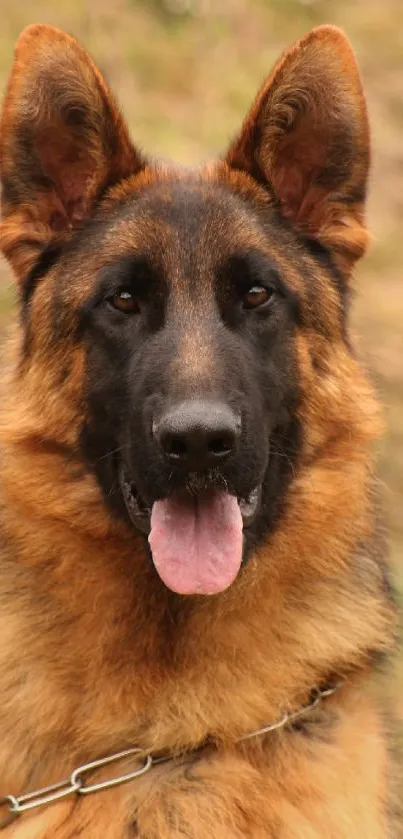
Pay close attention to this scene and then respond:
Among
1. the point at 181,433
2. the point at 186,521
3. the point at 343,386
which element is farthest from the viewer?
the point at 343,386

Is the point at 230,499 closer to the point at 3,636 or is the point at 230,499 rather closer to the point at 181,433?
the point at 181,433

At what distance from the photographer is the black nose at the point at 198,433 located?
304cm

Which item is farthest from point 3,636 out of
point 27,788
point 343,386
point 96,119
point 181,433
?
point 96,119

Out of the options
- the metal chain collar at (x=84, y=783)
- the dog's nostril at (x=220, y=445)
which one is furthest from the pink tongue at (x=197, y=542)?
the metal chain collar at (x=84, y=783)

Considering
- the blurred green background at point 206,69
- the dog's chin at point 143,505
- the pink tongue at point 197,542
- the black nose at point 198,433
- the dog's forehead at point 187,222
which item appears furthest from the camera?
the blurred green background at point 206,69

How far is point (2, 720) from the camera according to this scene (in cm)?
352

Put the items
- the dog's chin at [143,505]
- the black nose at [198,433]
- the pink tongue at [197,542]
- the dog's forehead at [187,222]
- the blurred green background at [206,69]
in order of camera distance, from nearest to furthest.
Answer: the black nose at [198,433]
the pink tongue at [197,542]
the dog's chin at [143,505]
the dog's forehead at [187,222]
the blurred green background at [206,69]

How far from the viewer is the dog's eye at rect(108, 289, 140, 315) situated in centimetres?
352

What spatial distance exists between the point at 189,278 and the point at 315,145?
0.68 m

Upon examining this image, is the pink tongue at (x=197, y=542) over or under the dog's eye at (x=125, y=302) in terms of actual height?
under

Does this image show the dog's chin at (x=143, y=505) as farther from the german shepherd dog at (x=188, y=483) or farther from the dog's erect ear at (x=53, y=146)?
the dog's erect ear at (x=53, y=146)

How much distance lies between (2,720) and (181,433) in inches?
46.3

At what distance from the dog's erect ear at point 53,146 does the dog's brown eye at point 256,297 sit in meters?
0.62

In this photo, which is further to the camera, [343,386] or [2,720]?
[343,386]
